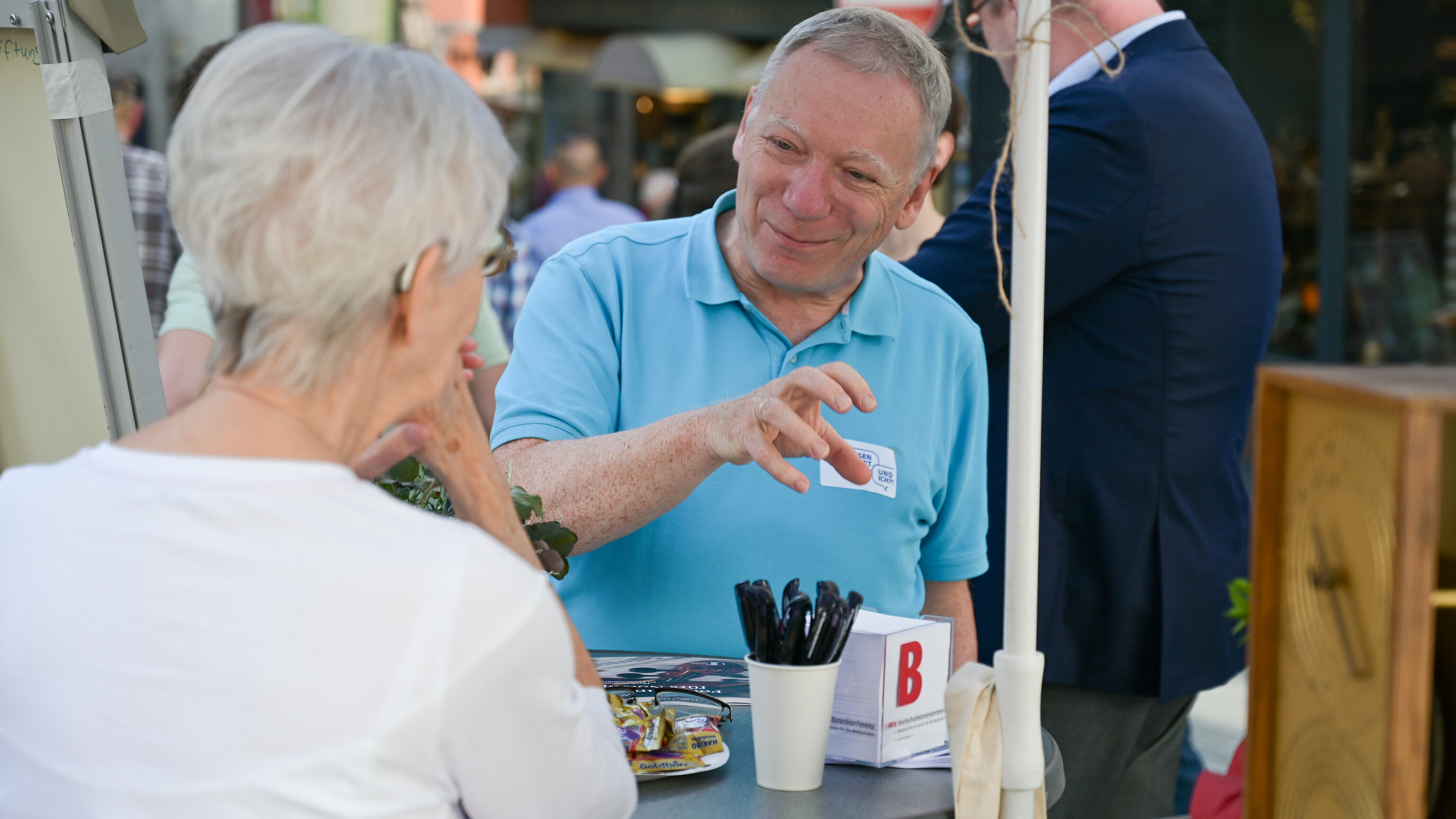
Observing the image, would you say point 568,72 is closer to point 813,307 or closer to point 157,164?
point 157,164

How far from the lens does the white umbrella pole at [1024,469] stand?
1.35 meters

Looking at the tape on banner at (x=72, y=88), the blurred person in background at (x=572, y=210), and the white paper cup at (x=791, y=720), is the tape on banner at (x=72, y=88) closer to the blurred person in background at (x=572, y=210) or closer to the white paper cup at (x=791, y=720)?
the white paper cup at (x=791, y=720)

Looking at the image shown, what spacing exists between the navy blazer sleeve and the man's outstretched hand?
0.84 m

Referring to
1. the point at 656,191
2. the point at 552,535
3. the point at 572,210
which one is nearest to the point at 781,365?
the point at 552,535

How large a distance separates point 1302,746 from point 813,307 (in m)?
1.20

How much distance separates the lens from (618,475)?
5.88 ft

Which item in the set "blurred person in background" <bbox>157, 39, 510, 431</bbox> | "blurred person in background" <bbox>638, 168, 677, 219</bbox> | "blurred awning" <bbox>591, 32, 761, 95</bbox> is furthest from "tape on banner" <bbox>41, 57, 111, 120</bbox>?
"blurred awning" <bbox>591, 32, 761, 95</bbox>

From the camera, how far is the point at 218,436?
1097mm

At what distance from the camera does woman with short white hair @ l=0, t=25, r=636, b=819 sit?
1.02m

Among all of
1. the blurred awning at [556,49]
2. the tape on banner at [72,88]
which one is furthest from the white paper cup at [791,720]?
the blurred awning at [556,49]

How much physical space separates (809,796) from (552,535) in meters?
0.44

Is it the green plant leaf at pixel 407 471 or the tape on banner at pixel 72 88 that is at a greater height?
the tape on banner at pixel 72 88

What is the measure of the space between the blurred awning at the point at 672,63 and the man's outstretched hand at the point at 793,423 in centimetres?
1005

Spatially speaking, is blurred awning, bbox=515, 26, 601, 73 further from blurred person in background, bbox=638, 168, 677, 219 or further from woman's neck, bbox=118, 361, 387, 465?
woman's neck, bbox=118, 361, 387, 465
